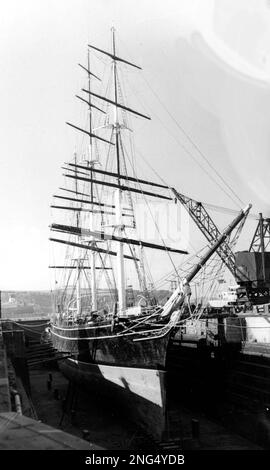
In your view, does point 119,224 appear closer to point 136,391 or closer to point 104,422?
point 136,391

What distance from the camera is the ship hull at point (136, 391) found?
57.3ft

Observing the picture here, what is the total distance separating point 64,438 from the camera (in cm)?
566

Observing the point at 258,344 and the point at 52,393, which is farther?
the point at 52,393

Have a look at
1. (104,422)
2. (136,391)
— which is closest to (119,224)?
(136,391)

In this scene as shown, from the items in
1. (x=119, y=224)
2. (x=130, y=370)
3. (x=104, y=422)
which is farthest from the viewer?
(x=119, y=224)

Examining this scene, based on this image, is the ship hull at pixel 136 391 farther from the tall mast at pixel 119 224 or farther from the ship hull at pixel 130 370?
the tall mast at pixel 119 224

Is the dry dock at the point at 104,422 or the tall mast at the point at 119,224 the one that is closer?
the dry dock at the point at 104,422

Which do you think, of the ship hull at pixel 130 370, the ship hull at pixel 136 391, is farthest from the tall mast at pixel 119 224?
the ship hull at pixel 136 391

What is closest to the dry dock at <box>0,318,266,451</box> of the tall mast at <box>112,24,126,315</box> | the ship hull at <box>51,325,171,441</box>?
the ship hull at <box>51,325,171,441</box>

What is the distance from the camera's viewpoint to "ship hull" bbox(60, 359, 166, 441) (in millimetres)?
17453

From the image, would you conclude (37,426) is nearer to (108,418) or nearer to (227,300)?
(108,418)

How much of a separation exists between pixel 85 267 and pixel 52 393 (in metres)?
19.0

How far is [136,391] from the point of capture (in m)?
19.0

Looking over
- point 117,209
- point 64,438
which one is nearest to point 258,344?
point 117,209
